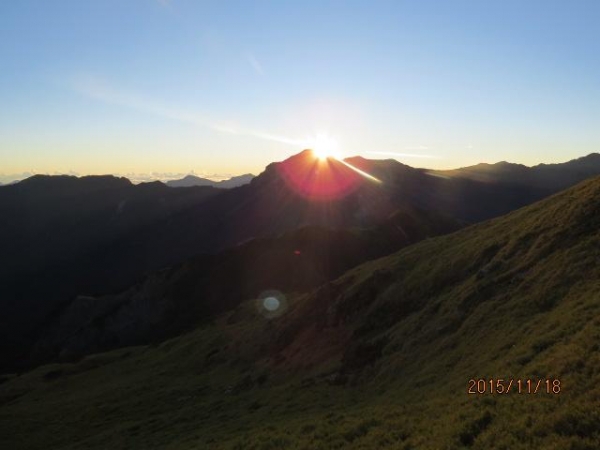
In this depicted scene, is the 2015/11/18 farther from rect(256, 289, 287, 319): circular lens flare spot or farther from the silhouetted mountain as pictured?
the silhouetted mountain

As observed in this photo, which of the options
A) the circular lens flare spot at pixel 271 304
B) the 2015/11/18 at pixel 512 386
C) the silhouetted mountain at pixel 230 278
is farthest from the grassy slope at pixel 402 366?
the silhouetted mountain at pixel 230 278

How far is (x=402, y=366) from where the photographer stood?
3181 centimetres

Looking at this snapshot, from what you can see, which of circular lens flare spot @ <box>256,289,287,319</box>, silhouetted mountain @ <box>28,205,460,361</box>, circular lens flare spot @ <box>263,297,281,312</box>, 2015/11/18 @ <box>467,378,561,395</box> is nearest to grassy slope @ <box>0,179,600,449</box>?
2015/11/18 @ <box>467,378,561,395</box>

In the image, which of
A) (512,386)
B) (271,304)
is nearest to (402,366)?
(512,386)

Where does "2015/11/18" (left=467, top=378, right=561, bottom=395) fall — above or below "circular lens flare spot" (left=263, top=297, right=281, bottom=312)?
above

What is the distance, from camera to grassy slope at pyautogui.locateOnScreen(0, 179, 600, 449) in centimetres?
1816

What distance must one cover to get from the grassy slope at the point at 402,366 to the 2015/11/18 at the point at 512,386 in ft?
1.33

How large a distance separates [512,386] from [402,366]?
41.8 ft

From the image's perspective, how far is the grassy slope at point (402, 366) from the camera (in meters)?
18.2

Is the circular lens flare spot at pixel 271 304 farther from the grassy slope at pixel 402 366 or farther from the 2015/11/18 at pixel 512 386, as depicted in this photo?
the 2015/11/18 at pixel 512 386

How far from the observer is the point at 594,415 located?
14.3 m

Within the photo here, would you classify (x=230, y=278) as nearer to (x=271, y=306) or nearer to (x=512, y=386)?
(x=271, y=306)

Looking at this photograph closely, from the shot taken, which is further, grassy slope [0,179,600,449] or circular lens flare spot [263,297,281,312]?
circular lens flare spot [263,297,281,312]

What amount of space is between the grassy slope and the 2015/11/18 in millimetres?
406
